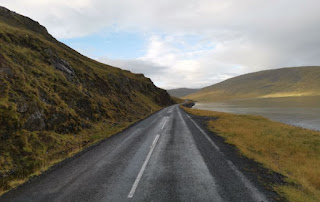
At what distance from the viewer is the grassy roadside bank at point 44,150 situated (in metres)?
7.49

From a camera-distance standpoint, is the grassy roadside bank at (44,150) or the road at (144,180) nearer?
the road at (144,180)

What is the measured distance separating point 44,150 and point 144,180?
21.5ft

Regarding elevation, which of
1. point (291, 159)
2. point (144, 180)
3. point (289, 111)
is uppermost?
point (144, 180)

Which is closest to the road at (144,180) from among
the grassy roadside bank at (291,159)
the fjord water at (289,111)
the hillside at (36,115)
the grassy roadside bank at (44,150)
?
the grassy roadside bank at (44,150)

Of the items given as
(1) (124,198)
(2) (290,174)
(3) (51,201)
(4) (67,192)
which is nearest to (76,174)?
(4) (67,192)

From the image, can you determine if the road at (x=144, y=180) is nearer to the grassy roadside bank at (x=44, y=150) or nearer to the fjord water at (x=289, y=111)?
the grassy roadside bank at (x=44, y=150)

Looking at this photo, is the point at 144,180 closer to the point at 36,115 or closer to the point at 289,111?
the point at 36,115

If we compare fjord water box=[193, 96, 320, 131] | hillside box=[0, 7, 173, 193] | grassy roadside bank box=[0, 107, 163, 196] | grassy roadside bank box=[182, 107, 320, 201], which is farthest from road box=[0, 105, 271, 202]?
fjord water box=[193, 96, 320, 131]

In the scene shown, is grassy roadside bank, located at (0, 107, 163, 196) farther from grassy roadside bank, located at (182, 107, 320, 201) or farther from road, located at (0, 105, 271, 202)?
grassy roadside bank, located at (182, 107, 320, 201)

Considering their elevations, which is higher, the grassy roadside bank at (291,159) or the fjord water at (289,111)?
the grassy roadside bank at (291,159)

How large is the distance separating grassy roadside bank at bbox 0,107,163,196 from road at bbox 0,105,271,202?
1.78ft

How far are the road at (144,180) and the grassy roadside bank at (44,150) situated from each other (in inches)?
21.4

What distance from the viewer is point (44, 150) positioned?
10461 millimetres

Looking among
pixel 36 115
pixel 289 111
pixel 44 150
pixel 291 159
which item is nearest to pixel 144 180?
pixel 44 150
